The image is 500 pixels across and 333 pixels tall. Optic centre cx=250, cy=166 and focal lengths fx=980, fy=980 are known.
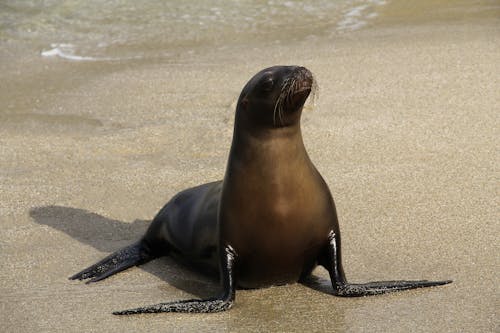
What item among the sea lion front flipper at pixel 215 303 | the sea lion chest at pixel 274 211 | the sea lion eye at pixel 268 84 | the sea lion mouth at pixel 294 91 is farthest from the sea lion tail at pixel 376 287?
the sea lion eye at pixel 268 84

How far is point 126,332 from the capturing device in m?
4.05

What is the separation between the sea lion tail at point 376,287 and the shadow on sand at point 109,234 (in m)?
0.67

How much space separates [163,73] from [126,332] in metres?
4.98

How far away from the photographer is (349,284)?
4289 mm

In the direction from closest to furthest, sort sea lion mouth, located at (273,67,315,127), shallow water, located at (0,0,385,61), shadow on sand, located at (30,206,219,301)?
sea lion mouth, located at (273,67,315,127) < shadow on sand, located at (30,206,219,301) < shallow water, located at (0,0,385,61)

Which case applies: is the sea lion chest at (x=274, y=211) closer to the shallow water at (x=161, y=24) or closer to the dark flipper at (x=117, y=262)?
the dark flipper at (x=117, y=262)

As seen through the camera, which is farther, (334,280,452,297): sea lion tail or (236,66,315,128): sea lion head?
(334,280,452,297): sea lion tail

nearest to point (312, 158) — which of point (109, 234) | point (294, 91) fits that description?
point (109, 234)

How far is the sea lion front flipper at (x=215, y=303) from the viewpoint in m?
4.16

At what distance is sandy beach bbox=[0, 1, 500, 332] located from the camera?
421cm

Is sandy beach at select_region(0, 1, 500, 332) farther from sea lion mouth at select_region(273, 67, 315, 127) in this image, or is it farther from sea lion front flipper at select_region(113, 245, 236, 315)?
sea lion mouth at select_region(273, 67, 315, 127)

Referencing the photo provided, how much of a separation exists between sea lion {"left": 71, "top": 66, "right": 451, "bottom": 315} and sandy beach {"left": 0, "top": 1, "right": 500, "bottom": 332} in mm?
95

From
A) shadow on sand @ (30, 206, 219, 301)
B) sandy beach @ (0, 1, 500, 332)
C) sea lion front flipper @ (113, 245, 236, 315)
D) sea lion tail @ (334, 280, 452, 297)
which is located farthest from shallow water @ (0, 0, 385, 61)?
sea lion tail @ (334, 280, 452, 297)

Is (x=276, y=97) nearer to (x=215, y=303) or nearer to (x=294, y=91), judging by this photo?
(x=294, y=91)
